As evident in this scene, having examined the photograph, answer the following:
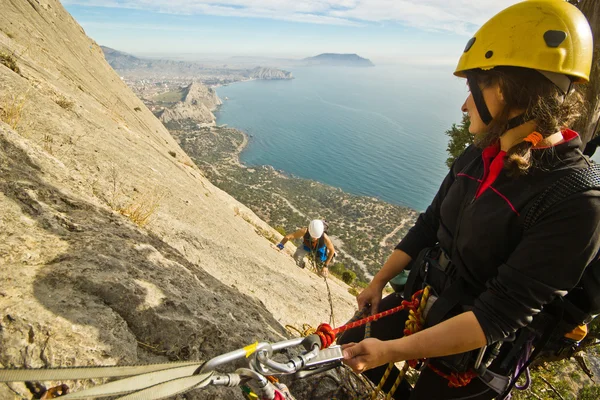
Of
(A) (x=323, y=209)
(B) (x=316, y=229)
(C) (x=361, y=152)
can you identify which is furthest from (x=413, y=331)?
(C) (x=361, y=152)

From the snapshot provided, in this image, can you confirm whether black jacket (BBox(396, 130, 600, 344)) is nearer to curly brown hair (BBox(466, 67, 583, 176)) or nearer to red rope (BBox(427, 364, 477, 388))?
curly brown hair (BBox(466, 67, 583, 176))

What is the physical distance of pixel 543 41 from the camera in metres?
1.93

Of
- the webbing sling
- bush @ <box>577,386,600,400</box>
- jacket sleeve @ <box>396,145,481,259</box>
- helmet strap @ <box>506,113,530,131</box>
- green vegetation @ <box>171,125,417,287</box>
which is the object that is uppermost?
helmet strap @ <box>506,113,530,131</box>

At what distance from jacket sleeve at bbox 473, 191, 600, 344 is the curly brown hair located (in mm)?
350

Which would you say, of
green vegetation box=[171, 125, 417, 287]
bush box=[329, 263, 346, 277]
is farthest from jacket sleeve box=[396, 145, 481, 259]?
green vegetation box=[171, 125, 417, 287]

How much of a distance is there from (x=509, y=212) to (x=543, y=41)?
3.45 ft

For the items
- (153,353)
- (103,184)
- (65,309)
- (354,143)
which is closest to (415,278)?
(153,353)

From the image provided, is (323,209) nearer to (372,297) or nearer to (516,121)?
(372,297)

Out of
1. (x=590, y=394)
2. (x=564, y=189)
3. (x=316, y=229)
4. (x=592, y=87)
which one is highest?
(x=592, y=87)

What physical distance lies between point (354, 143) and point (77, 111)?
155 meters

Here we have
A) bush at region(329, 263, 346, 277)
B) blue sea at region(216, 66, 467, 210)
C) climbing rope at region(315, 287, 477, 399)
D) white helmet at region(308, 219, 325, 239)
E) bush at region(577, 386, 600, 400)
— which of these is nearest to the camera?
climbing rope at region(315, 287, 477, 399)

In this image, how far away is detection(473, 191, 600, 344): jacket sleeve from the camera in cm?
162

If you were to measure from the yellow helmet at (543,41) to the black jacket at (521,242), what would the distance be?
0.43 meters

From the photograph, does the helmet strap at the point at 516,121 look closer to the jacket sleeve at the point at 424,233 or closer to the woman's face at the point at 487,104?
the woman's face at the point at 487,104
